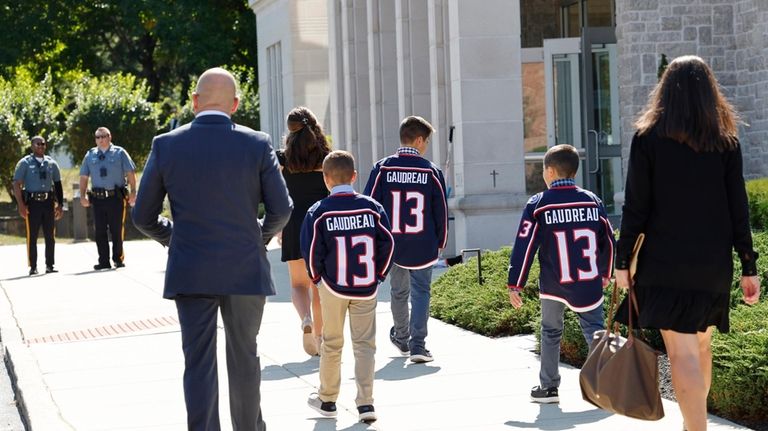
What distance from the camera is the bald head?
648cm

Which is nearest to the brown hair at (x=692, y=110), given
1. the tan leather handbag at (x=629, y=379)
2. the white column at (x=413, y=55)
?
the tan leather handbag at (x=629, y=379)

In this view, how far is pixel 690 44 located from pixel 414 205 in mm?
9448

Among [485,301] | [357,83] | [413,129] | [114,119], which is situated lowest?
[485,301]

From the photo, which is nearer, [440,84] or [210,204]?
[210,204]

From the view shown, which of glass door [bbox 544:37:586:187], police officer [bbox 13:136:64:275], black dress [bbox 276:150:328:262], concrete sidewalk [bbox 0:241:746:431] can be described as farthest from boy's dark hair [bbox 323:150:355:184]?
glass door [bbox 544:37:586:187]

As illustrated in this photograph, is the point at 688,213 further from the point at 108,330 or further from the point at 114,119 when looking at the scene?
the point at 114,119

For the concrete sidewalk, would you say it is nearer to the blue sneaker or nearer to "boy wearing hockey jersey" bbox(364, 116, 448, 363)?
the blue sneaker

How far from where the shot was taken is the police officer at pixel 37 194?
64.1 ft

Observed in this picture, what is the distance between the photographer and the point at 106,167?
64.1 ft

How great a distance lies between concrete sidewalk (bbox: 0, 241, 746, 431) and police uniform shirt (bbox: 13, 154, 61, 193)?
16.5 ft

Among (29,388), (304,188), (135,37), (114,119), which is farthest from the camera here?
(135,37)

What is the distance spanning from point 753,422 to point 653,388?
1492 millimetres

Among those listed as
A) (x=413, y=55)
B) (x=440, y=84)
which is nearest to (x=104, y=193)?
(x=413, y=55)

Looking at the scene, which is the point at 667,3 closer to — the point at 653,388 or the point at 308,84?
the point at 308,84
